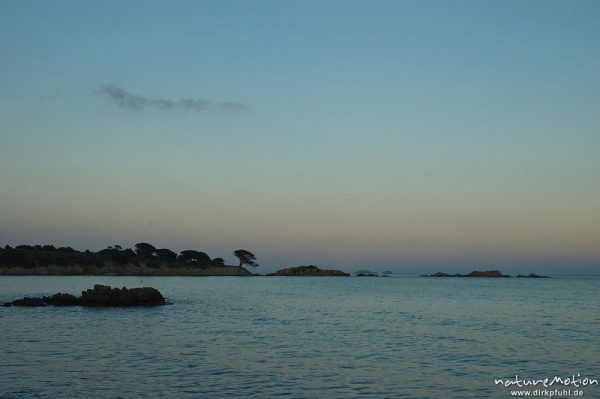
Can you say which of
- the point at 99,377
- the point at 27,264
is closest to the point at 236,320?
the point at 99,377

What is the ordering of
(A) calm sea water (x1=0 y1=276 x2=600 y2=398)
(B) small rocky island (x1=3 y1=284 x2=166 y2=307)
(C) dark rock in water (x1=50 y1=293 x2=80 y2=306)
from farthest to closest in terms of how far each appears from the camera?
(B) small rocky island (x1=3 y1=284 x2=166 y2=307), (C) dark rock in water (x1=50 y1=293 x2=80 y2=306), (A) calm sea water (x1=0 y1=276 x2=600 y2=398)

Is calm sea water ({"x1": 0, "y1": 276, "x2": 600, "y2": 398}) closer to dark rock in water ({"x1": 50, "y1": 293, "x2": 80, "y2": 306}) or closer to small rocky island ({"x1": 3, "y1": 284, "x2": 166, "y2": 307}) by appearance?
dark rock in water ({"x1": 50, "y1": 293, "x2": 80, "y2": 306})

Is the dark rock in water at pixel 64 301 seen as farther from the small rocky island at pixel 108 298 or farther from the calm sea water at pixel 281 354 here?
the calm sea water at pixel 281 354

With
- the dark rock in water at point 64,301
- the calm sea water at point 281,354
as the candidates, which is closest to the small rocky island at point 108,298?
the dark rock in water at point 64,301

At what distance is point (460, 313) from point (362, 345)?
31.6 m

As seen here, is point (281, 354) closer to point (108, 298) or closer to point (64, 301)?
point (108, 298)

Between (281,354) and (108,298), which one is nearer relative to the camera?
(281,354)

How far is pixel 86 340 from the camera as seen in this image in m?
38.1

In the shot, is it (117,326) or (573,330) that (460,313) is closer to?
(573,330)

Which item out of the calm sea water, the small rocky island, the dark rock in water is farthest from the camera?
the small rocky island

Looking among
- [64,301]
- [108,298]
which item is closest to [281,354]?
[108,298]

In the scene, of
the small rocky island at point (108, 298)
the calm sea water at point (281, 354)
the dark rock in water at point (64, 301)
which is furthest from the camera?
the small rocky island at point (108, 298)

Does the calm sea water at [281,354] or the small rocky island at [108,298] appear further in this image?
the small rocky island at [108,298]

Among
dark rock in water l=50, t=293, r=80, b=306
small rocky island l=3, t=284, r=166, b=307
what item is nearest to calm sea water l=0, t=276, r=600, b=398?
dark rock in water l=50, t=293, r=80, b=306
